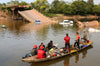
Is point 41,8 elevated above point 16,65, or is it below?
above

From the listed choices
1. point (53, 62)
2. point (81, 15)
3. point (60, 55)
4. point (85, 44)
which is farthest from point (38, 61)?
point (81, 15)

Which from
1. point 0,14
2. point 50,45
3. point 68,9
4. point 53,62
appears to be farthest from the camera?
point 68,9

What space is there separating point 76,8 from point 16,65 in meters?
91.5

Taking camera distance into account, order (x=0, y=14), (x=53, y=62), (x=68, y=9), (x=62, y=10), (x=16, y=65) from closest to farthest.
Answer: (x=16, y=65) → (x=53, y=62) → (x=0, y=14) → (x=68, y=9) → (x=62, y=10)

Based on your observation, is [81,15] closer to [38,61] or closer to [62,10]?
[62,10]

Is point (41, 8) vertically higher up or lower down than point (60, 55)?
higher up

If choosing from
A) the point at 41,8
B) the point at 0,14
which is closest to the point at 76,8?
the point at 41,8

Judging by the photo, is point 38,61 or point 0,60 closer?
point 38,61

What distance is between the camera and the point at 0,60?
14797 mm

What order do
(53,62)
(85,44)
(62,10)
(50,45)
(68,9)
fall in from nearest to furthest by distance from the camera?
1. (53,62)
2. (50,45)
3. (85,44)
4. (68,9)
5. (62,10)

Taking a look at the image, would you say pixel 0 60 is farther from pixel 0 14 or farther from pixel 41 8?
pixel 41 8

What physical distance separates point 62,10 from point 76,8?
11.0m

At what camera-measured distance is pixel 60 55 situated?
49.4ft

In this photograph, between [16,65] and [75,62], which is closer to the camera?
[16,65]
